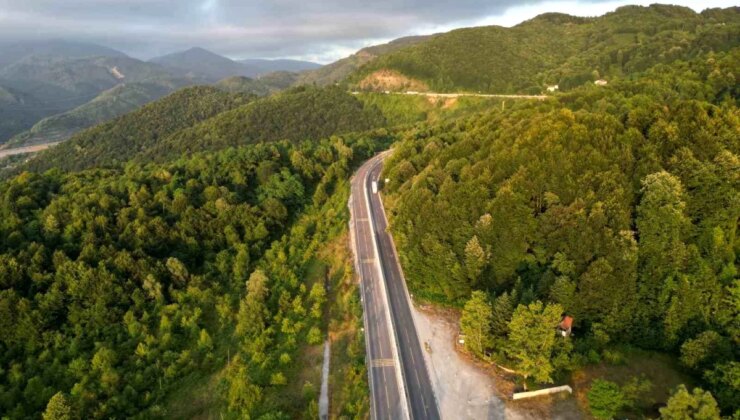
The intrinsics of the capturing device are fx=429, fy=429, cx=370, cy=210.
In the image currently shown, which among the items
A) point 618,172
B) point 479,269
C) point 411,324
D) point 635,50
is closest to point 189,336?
point 411,324

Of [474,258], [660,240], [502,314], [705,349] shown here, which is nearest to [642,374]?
[705,349]

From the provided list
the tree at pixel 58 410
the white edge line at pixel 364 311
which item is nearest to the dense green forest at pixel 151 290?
the tree at pixel 58 410

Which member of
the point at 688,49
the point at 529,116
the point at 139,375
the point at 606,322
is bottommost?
the point at 139,375

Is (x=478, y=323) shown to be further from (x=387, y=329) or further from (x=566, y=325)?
(x=387, y=329)

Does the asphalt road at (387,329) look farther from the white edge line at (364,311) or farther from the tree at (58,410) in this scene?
the tree at (58,410)

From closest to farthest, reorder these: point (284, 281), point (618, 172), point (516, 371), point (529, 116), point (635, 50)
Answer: point (516, 371) < point (618, 172) < point (284, 281) < point (529, 116) < point (635, 50)

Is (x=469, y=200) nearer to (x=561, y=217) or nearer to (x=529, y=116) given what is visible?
(x=561, y=217)

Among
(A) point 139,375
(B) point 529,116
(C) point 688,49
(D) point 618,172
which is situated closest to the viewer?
(A) point 139,375

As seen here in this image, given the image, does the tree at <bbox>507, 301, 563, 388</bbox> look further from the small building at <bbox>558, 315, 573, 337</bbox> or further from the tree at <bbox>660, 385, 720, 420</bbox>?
the tree at <bbox>660, 385, 720, 420</bbox>
